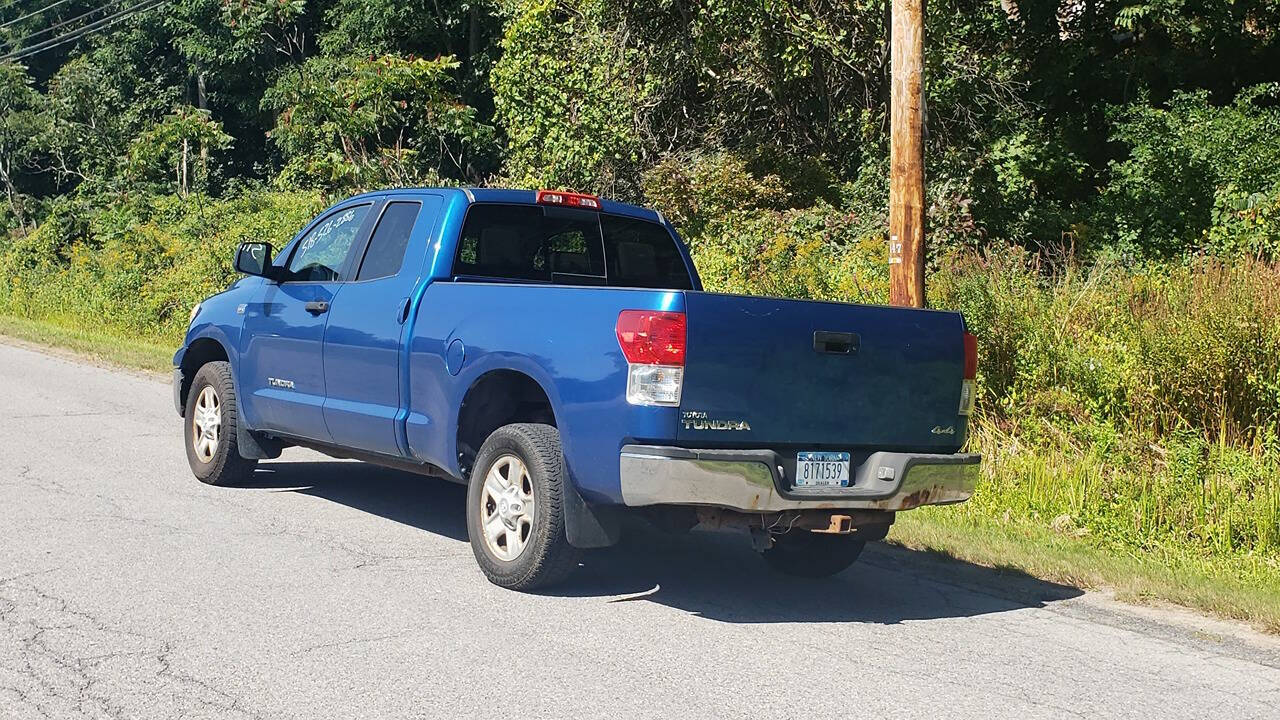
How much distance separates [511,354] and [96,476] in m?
4.40

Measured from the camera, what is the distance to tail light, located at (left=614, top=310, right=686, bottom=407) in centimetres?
613

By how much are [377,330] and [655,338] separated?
2433mm

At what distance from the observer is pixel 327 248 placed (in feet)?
29.7

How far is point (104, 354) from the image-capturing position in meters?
20.6

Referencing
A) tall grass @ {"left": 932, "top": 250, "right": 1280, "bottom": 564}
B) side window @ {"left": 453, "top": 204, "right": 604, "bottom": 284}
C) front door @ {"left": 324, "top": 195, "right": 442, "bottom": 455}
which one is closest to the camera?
front door @ {"left": 324, "top": 195, "right": 442, "bottom": 455}

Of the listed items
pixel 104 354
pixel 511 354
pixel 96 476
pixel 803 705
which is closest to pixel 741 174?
pixel 104 354

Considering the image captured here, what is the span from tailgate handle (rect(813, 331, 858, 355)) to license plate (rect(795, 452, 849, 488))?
49cm

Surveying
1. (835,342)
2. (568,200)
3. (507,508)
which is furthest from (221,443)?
(835,342)

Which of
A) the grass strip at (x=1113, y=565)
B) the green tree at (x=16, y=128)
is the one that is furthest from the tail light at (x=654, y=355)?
the green tree at (x=16, y=128)

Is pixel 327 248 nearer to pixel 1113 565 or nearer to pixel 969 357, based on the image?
pixel 969 357

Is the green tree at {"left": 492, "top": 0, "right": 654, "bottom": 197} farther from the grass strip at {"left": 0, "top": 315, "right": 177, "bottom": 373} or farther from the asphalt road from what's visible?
the asphalt road

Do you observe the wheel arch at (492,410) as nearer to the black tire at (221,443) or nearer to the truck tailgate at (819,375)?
the truck tailgate at (819,375)

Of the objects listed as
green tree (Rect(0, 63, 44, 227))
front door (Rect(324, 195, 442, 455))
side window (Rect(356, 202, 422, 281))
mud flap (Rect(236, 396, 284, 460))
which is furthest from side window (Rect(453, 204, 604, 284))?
green tree (Rect(0, 63, 44, 227))

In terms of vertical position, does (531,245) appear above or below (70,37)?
below
